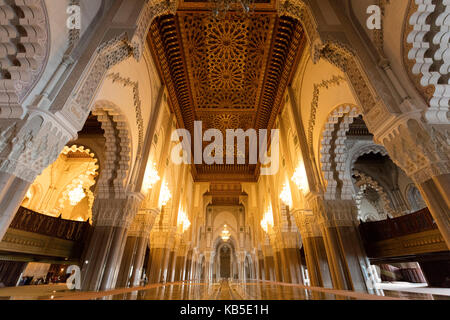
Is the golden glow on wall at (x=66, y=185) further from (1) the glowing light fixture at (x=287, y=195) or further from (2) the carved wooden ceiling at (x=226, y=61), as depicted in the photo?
(1) the glowing light fixture at (x=287, y=195)

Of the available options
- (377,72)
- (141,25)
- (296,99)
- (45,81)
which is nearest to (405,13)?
(377,72)

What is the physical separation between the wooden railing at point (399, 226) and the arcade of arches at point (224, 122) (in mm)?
27

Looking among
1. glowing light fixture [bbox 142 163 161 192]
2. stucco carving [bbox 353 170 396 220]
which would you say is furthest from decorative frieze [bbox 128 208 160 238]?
stucco carving [bbox 353 170 396 220]

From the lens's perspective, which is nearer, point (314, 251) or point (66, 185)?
point (314, 251)

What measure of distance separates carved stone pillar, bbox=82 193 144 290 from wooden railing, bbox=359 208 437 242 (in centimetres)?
576

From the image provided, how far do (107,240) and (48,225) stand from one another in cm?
182

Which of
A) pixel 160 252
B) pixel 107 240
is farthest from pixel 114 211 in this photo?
pixel 160 252

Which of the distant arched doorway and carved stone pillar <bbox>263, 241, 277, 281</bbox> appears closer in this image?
carved stone pillar <bbox>263, 241, 277, 281</bbox>

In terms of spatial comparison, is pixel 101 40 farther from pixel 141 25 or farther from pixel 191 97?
pixel 191 97

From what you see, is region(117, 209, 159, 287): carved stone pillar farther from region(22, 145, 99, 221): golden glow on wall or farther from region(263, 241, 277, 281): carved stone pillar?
region(263, 241, 277, 281): carved stone pillar

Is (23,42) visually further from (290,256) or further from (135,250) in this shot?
(290,256)

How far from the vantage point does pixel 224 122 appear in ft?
31.0

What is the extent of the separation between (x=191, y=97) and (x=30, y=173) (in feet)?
20.6

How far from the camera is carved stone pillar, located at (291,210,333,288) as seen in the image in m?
5.19
